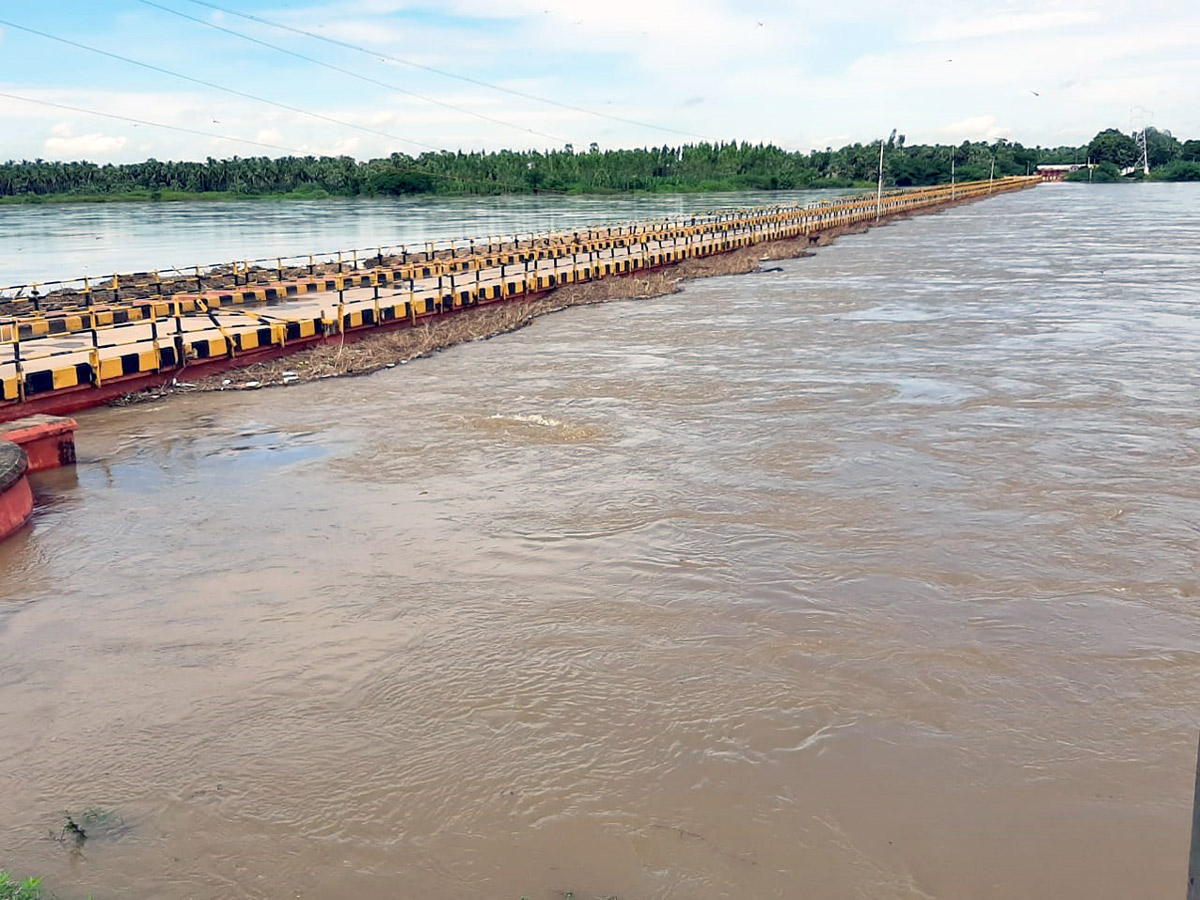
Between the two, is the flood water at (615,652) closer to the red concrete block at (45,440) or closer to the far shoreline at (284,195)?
the red concrete block at (45,440)

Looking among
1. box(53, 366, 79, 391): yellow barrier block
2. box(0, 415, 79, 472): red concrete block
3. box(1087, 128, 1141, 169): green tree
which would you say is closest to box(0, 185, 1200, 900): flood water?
box(0, 415, 79, 472): red concrete block

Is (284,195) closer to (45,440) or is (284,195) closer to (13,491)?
(45,440)

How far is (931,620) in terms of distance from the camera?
5.79 meters

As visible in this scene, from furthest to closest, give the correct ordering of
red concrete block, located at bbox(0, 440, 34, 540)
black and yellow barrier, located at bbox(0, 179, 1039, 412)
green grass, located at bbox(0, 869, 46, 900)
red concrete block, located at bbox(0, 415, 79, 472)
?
black and yellow barrier, located at bbox(0, 179, 1039, 412)
red concrete block, located at bbox(0, 415, 79, 472)
red concrete block, located at bbox(0, 440, 34, 540)
green grass, located at bbox(0, 869, 46, 900)

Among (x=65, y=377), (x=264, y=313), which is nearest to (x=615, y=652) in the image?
(x=65, y=377)

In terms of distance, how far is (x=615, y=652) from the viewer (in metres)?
5.50

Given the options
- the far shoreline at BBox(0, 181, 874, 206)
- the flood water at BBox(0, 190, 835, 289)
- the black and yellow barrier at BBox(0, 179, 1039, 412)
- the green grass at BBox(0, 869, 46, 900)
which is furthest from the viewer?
the far shoreline at BBox(0, 181, 874, 206)

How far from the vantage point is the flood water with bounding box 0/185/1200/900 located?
3920 mm

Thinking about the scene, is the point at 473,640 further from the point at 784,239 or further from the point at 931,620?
the point at 784,239

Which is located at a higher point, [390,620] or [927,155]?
[927,155]

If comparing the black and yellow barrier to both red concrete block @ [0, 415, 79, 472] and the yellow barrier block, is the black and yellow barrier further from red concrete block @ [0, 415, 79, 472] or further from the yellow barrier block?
red concrete block @ [0, 415, 79, 472]

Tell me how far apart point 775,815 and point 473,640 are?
2152 millimetres

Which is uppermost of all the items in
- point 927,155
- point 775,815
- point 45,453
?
point 927,155

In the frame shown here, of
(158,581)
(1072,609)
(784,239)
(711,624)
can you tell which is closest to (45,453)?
(158,581)
